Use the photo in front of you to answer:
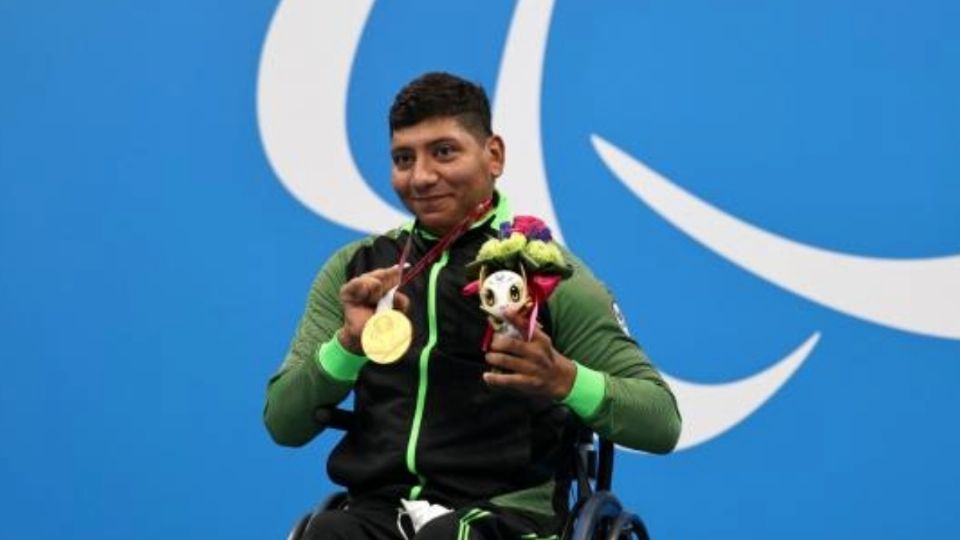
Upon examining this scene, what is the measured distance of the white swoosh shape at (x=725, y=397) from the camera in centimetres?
370

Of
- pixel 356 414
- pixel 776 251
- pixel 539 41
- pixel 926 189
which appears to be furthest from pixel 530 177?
pixel 356 414

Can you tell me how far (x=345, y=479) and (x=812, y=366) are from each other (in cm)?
145

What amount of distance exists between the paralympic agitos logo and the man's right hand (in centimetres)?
142

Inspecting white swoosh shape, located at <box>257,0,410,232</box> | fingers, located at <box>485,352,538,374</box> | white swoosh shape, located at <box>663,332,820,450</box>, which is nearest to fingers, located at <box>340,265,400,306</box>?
fingers, located at <box>485,352,538,374</box>

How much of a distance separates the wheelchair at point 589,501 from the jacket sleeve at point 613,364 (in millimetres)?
99

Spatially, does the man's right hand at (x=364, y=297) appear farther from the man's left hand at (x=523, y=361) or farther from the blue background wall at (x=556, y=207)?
the blue background wall at (x=556, y=207)

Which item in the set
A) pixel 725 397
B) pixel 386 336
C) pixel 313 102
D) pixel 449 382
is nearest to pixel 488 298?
pixel 386 336

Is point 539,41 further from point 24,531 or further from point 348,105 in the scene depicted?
point 24,531

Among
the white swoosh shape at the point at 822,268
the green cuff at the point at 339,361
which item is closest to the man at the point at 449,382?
the green cuff at the point at 339,361

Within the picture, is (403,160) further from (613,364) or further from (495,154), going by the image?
(613,364)

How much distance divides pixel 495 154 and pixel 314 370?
46 cm

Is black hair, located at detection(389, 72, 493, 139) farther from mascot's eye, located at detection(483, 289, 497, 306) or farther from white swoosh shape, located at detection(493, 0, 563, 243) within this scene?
white swoosh shape, located at detection(493, 0, 563, 243)

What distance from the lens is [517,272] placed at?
2.31 meters

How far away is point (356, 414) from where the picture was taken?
2.61 meters
